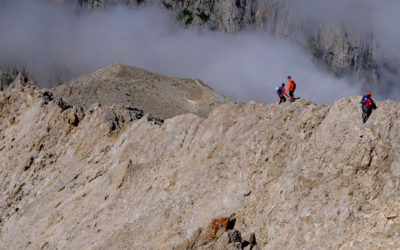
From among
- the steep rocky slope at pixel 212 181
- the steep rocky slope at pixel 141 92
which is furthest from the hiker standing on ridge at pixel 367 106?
the steep rocky slope at pixel 141 92

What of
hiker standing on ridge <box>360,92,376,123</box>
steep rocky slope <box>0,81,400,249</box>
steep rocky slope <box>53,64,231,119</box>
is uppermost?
hiker standing on ridge <box>360,92,376,123</box>

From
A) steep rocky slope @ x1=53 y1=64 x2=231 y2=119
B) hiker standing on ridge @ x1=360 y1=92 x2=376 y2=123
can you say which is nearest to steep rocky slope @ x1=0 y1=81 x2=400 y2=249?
hiker standing on ridge @ x1=360 y1=92 x2=376 y2=123

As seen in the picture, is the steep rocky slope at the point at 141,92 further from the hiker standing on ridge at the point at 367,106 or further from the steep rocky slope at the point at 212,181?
the hiker standing on ridge at the point at 367,106

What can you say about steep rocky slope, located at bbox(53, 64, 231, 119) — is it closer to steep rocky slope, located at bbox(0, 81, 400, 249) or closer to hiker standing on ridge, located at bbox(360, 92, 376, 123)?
steep rocky slope, located at bbox(0, 81, 400, 249)

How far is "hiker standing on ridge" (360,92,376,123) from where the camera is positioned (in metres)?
27.0

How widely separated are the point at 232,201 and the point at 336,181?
6.70m

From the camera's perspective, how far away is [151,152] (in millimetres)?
44906

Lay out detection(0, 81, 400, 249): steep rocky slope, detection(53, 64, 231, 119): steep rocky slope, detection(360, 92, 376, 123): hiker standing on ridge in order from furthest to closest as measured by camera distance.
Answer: detection(53, 64, 231, 119): steep rocky slope
detection(360, 92, 376, 123): hiker standing on ridge
detection(0, 81, 400, 249): steep rocky slope

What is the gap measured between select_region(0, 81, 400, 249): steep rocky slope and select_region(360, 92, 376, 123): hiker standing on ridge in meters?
0.33

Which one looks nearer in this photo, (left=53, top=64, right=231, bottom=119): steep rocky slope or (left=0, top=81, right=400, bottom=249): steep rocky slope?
(left=0, top=81, right=400, bottom=249): steep rocky slope

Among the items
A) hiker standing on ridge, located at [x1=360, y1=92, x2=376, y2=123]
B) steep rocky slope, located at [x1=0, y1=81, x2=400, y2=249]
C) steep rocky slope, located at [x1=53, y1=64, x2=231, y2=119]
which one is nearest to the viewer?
steep rocky slope, located at [x1=0, y1=81, x2=400, y2=249]

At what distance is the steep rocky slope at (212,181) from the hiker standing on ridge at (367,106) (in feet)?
1.08

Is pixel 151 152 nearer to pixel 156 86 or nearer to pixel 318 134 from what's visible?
pixel 318 134

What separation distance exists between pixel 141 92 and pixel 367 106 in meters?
68.7
